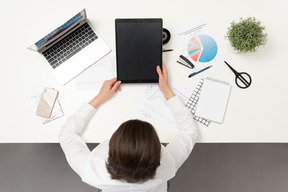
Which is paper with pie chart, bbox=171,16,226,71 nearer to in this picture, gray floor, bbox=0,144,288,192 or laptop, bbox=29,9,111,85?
laptop, bbox=29,9,111,85

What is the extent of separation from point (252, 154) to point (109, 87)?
1.13m

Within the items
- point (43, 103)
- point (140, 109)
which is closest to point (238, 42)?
point (140, 109)

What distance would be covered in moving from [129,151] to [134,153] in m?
0.02

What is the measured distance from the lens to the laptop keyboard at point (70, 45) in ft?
3.13

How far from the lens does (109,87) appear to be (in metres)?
0.91

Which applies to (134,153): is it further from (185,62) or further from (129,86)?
(185,62)

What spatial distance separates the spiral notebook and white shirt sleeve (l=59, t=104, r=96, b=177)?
1.51ft

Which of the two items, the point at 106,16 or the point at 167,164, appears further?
the point at 106,16

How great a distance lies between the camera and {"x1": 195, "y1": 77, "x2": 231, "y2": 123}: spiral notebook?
0.92 metres

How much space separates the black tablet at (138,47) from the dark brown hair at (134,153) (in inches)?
12.4

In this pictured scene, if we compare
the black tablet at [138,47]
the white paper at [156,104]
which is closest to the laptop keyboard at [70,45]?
the black tablet at [138,47]

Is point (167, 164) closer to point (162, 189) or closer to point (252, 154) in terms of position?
point (162, 189)

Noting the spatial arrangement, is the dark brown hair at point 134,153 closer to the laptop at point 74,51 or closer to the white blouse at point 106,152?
the white blouse at point 106,152

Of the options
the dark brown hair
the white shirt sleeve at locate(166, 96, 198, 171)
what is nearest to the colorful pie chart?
the white shirt sleeve at locate(166, 96, 198, 171)
